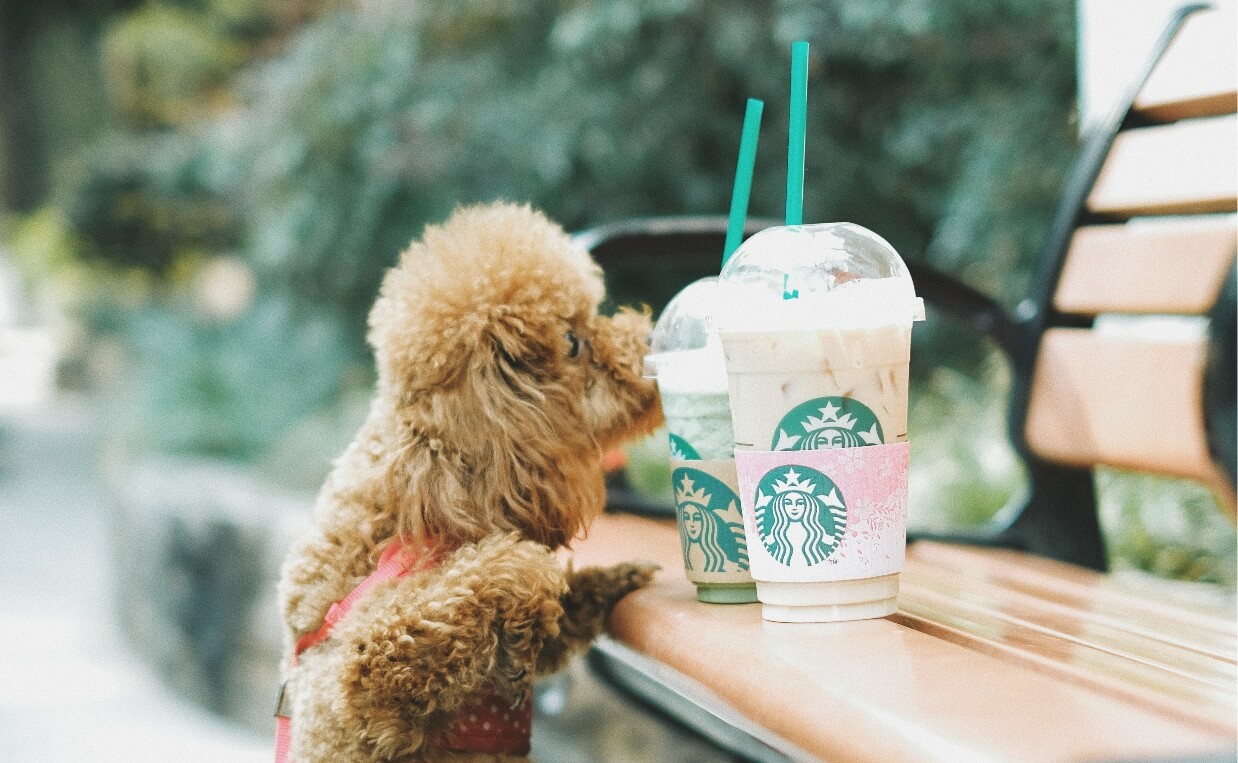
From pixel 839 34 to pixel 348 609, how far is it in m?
4.07

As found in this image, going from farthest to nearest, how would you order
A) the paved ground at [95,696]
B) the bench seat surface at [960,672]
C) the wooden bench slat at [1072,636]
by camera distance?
the paved ground at [95,696], the wooden bench slat at [1072,636], the bench seat surface at [960,672]

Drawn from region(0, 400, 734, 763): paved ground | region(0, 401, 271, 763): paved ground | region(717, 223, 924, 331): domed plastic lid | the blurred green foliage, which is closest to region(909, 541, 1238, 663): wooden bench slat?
region(717, 223, 924, 331): domed plastic lid

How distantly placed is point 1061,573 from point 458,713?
39.3 inches

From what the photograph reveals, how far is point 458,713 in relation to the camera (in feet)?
4.38

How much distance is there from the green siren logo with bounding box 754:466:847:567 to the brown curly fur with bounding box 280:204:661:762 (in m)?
0.25

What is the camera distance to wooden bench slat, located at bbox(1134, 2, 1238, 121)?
6.89 feet

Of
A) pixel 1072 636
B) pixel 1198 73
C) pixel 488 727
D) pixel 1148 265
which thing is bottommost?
pixel 488 727

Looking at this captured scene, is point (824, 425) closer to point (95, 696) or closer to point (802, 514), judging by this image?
point (802, 514)

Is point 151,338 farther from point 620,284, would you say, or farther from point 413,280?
point 413,280

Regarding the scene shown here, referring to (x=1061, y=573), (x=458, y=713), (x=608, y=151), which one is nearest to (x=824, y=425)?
(x=458, y=713)

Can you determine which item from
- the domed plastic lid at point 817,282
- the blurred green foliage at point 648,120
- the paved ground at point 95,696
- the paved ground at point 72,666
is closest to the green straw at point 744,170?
the domed plastic lid at point 817,282

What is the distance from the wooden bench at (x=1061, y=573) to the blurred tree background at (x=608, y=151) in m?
1.41

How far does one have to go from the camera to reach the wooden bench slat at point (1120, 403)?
1.96m

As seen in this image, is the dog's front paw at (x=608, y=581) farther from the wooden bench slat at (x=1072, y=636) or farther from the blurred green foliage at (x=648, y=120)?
the blurred green foliage at (x=648, y=120)
